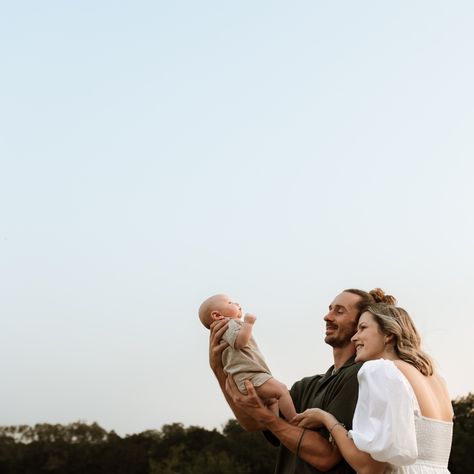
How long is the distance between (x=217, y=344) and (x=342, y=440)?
5.45 feet

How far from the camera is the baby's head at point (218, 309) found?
24.4ft

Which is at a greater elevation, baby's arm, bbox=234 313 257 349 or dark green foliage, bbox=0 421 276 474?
dark green foliage, bbox=0 421 276 474

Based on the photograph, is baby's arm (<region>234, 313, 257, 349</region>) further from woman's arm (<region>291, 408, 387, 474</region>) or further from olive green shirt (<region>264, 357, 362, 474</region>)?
woman's arm (<region>291, 408, 387, 474</region>)

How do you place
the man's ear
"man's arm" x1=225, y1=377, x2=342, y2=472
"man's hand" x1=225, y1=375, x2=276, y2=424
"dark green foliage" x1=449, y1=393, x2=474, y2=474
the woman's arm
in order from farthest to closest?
"dark green foliage" x1=449, y1=393, x2=474, y2=474 → the man's ear → "man's hand" x1=225, y1=375, x2=276, y2=424 → "man's arm" x1=225, y1=377, x2=342, y2=472 → the woman's arm

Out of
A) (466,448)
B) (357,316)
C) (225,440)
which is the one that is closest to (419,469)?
(357,316)

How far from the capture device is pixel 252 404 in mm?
6531

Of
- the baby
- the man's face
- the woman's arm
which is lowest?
the woman's arm

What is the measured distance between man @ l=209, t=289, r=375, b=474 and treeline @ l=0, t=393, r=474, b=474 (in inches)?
2371

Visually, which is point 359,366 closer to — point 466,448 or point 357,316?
point 357,316

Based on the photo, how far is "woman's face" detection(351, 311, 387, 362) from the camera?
6070 millimetres

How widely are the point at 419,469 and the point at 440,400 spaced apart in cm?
45

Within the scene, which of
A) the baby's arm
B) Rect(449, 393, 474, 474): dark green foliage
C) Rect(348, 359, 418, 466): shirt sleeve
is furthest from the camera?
Rect(449, 393, 474, 474): dark green foliage

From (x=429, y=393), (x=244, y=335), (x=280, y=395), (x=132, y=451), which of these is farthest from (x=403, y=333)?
(x=132, y=451)

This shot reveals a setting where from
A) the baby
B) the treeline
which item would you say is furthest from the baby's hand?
the treeline
